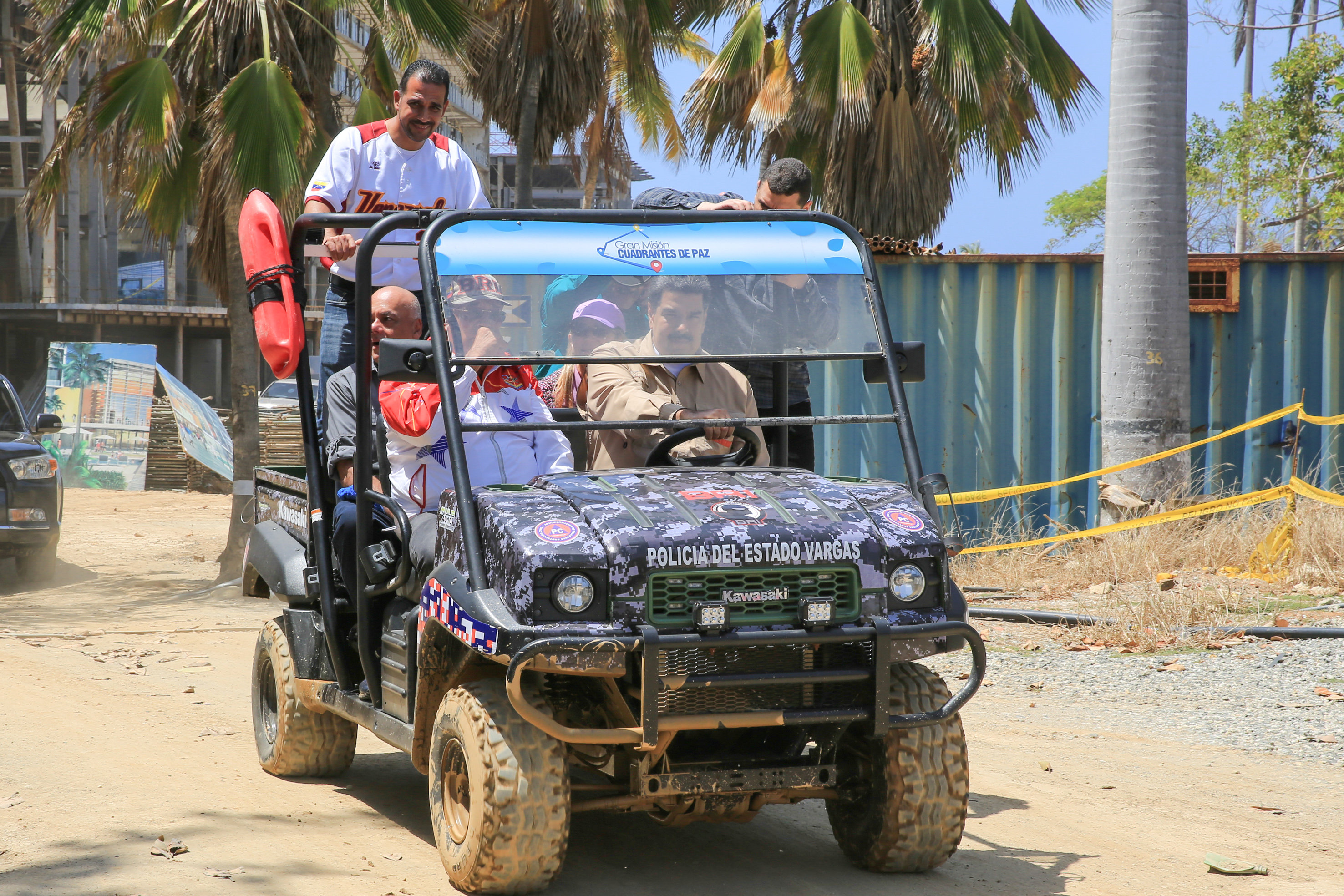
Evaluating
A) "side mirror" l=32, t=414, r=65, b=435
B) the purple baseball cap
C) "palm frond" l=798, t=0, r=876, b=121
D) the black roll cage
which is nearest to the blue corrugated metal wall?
"palm frond" l=798, t=0, r=876, b=121

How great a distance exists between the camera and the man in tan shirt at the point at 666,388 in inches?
168

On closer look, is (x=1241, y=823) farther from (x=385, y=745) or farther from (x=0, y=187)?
(x=0, y=187)

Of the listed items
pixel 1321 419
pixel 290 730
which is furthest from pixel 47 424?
pixel 1321 419

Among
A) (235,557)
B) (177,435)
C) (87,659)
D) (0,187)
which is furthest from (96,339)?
(87,659)

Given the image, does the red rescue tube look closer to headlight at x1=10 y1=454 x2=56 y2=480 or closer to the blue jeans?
the blue jeans

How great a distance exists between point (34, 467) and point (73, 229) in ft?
71.7

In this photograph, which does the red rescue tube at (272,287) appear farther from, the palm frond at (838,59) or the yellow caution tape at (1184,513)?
the palm frond at (838,59)

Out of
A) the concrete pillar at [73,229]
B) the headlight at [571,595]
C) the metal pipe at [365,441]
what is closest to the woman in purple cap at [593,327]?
the metal pipe at [365,441]

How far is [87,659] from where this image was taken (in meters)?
7.93

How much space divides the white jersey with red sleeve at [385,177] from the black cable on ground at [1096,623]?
14.8ft

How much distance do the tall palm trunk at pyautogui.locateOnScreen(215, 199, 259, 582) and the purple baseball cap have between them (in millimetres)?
8269

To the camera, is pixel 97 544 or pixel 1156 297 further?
pixel 97 544

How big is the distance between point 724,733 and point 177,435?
18.9 meters

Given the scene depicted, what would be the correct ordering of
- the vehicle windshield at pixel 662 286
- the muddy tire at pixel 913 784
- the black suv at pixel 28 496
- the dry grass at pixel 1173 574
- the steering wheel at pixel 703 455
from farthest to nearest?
1. the black suv at pixel 28 496
2. the dry grass at pixel 1173 574
3. the steering wheel at pixel 703 455
4. the vehicle windshield at pixel 662 286
5. the muddy tire at pixel 913 784
